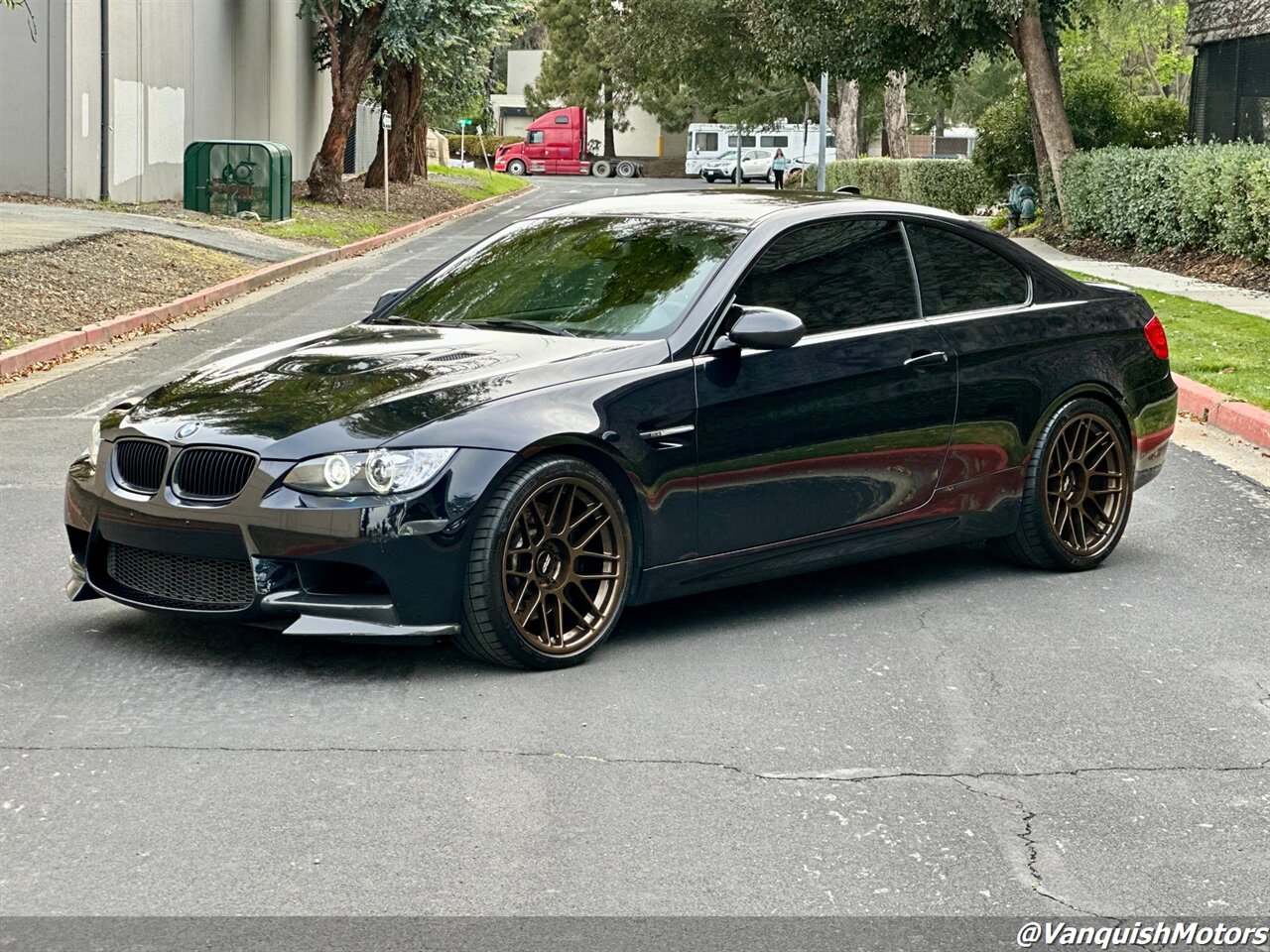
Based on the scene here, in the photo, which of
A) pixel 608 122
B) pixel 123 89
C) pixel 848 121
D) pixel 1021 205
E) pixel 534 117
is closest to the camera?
pixel 123 89

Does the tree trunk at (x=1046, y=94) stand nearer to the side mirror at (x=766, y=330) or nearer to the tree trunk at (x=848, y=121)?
the side mirror at (x=766, y=330)

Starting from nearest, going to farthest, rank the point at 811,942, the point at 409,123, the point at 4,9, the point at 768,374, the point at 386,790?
1. the point at 811,942
2. the point at 386,790
3. the point at 768,374
4. the point at 4,9
5. the point at 409,123

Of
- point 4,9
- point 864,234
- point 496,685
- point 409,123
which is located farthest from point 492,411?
point 409,123

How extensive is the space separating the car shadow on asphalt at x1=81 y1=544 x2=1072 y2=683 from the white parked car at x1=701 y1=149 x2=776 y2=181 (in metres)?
69.4

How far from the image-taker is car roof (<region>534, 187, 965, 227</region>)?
6.95m

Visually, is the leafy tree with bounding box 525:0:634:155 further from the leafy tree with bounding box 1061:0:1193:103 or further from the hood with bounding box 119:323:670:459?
the hood with bounding box 119:323:670:459

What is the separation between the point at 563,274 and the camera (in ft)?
22.8

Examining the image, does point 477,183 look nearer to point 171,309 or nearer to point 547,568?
point 171,309

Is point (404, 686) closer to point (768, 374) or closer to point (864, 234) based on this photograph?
point (768, 374)

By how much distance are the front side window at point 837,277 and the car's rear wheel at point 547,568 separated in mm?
1070

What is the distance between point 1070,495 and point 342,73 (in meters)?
29.0

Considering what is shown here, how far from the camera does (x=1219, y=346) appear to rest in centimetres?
1518

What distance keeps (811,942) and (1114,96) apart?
32546 mm

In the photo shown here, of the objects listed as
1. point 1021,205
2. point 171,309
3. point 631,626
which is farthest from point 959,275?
point 1021,205
